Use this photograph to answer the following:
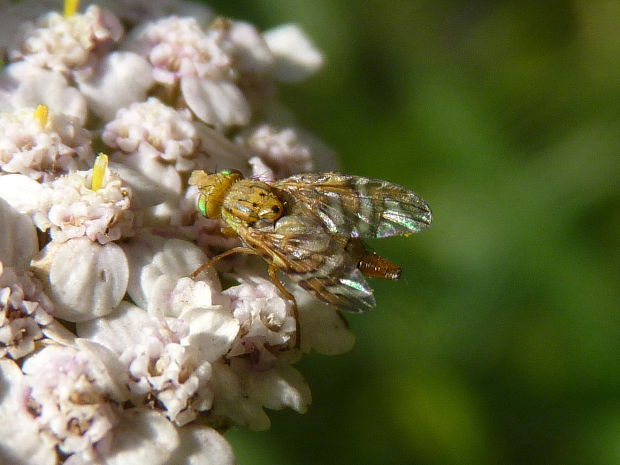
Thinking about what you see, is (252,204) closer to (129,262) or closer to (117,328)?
(129,262)

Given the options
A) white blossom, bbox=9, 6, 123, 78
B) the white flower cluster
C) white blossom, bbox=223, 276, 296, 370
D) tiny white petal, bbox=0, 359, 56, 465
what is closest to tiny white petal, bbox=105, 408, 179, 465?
the white flower cluster

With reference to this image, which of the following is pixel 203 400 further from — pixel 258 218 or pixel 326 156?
pixel 326 156

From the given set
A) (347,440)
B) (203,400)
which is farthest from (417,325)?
(203,400)

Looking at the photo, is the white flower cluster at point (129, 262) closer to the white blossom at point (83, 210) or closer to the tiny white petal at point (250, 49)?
the white blossom at point (83, 210)

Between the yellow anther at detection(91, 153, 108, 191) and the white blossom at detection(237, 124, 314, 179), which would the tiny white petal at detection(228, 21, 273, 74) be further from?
the yellow anther at detection(91, 153, 108, 191)

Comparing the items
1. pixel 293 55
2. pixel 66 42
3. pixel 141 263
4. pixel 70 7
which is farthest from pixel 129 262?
pixel 293 55
